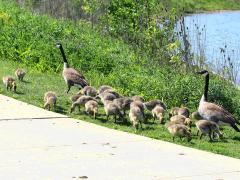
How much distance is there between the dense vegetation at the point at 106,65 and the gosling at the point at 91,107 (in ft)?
0.69

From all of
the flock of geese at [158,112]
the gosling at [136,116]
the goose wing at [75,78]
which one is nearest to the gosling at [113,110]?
the flock of geese at [158,112]

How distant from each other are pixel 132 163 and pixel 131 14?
11879 mm

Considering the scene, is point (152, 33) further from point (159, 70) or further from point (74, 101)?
point (74, 101)

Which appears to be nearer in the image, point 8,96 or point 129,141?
point 129,141

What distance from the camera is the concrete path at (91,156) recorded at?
278 inches

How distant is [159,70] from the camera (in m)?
15.3

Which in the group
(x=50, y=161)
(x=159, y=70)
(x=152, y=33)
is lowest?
(x=50, y=161)

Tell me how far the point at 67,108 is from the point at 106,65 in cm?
492

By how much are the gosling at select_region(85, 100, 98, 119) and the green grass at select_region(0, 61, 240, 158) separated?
0.40ft

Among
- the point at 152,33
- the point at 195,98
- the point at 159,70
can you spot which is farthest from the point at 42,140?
the point at 152,33

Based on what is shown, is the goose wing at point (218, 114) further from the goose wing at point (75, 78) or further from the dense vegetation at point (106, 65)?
the goose wing at point (75, 78)

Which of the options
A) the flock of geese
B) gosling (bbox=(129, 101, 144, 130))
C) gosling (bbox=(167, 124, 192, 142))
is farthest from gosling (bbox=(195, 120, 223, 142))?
gosling (bbox=(129, 101, 144, 130))

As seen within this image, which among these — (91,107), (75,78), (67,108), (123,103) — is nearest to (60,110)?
(67,108)

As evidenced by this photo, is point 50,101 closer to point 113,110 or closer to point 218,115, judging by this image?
point 113,110
